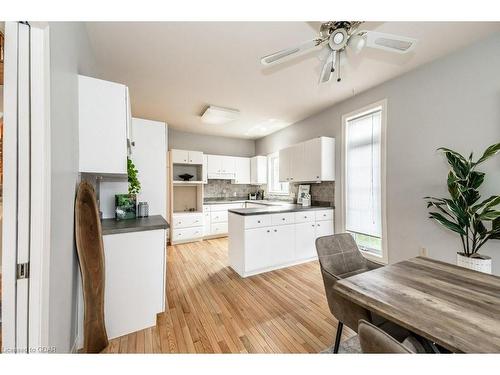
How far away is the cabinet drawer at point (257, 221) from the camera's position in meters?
2.74

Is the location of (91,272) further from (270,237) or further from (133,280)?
(270,237)

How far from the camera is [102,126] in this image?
1551 mm

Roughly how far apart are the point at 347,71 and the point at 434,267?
230 cm

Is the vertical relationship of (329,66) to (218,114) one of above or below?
below

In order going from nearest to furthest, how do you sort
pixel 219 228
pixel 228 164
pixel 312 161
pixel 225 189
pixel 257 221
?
pixel 257 221, pixel 312 161, pixel 219 228, pixel 228 164, pixel 225 189

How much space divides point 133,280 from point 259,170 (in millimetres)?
4145

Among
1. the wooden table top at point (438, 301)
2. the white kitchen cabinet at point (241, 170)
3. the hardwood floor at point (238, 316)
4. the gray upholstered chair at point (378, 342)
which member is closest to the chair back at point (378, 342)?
the gray upholstered chair at point (378, 342)

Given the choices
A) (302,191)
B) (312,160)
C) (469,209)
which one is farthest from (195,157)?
(469,209)

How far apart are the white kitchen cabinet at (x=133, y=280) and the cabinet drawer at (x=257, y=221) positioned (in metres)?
1.20

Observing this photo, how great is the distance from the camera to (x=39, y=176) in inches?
35.6

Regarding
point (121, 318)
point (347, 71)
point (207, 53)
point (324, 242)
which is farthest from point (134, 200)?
point (347, 71)

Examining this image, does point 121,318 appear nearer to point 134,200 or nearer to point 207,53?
point 134,200

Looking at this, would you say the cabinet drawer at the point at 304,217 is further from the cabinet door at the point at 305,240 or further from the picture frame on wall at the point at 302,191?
the picture frame on wall at the point at 302,191

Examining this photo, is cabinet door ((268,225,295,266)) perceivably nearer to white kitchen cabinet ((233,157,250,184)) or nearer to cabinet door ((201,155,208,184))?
cabinet door ((201,155,208,184))
